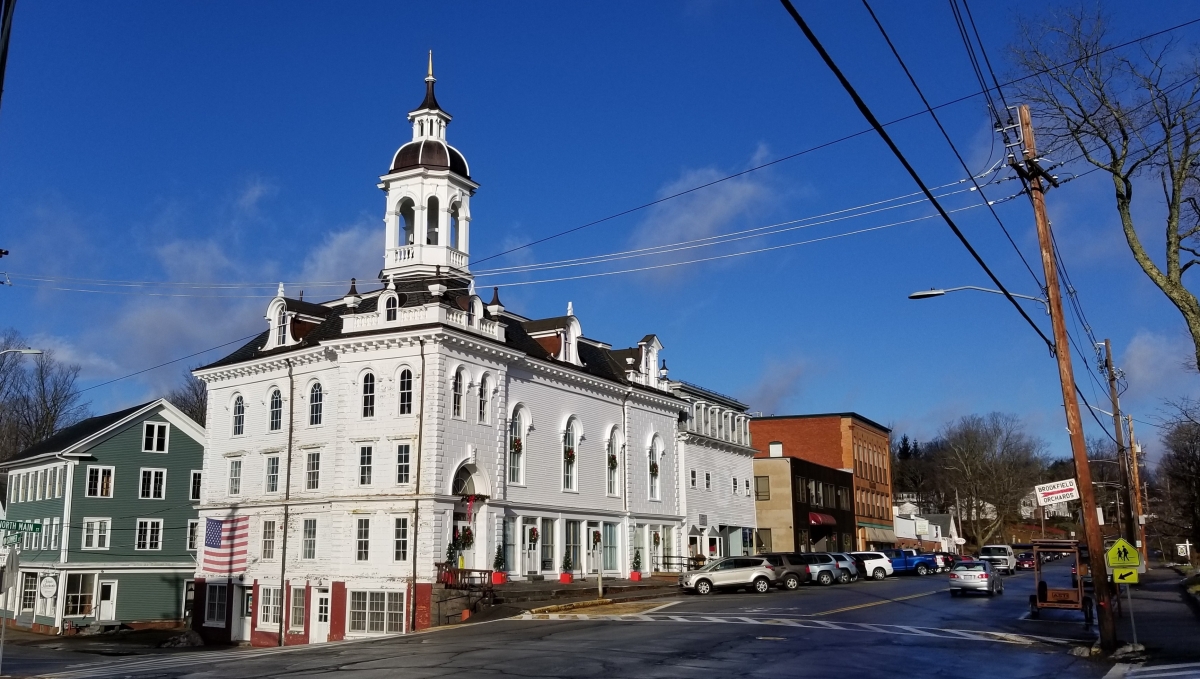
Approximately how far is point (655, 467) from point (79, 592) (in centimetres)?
3072

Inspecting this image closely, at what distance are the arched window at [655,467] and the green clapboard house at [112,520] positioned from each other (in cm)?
2547

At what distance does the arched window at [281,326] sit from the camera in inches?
1838

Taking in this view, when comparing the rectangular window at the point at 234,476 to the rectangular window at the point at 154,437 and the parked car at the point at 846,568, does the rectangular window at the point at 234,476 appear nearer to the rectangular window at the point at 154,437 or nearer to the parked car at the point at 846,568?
the rectangular window at the point at 154,437

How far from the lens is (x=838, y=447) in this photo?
285ft

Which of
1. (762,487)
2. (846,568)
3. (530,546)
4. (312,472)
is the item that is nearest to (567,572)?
(530,546)

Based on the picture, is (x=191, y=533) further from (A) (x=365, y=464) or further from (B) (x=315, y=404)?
(A) (x=365, y=464)

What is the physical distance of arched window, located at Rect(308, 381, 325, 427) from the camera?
43219 mm

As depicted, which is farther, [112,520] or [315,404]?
[112,520]

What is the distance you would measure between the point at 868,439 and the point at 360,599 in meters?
63.6

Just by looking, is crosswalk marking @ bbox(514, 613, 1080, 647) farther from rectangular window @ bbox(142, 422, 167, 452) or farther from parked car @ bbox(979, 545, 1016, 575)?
parked car @ bbox(979, 545, 1016, 575)

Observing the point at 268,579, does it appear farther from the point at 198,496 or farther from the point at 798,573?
the point at 798,573

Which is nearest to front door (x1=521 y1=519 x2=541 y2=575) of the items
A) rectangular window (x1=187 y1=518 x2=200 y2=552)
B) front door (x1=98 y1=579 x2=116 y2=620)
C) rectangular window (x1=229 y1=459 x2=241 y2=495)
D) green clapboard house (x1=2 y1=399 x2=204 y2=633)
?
rectangular window (x1=229 y1=459 x2=241 y2=495)

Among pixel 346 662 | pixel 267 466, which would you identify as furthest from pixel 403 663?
pixel 267 466

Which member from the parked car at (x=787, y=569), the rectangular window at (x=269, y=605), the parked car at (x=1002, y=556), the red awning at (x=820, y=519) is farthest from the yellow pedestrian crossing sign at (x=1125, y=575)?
the red awning at (x=820, y=519)
